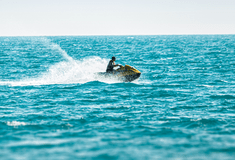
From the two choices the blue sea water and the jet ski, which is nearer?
the blue sea water

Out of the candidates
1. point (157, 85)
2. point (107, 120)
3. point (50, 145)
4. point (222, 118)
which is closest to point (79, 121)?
point (107, 120)

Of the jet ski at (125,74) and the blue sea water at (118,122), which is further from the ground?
the jet ski at (125,74)

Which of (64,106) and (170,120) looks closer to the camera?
(170,120)

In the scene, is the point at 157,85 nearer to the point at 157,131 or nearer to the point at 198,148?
the point at 157,131

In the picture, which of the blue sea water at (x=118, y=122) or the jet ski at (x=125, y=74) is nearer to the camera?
the blue sea water at (x=118, y=122)

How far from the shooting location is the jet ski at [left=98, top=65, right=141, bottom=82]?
19.2 m

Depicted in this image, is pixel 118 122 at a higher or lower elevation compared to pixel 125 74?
lower

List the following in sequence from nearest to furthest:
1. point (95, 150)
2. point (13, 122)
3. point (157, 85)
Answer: point (95, 150) < point (13, 122) < point (157, 85)

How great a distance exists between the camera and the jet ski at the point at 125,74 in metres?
19.2

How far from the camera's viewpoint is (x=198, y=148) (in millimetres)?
8531

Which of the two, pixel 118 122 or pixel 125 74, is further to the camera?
pixel 125 74

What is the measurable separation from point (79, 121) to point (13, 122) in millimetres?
2455

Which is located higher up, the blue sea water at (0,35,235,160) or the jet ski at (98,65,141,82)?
the jet ski at (98,65,141,82)

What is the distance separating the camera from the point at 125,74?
1944 centimetres
